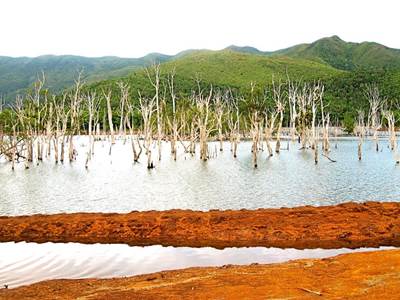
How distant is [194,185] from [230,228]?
18228mm

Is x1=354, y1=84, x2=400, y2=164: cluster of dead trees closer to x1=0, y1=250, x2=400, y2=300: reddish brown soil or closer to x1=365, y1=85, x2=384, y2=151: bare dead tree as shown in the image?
x1=365, y1=85, x2=384, y2=151: bare dead tree

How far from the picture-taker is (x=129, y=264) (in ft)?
51.6

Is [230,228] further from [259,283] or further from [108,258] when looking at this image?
[259,283]

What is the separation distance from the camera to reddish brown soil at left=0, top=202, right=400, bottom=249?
1841cm

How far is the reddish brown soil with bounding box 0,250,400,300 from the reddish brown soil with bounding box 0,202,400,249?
15.0ft

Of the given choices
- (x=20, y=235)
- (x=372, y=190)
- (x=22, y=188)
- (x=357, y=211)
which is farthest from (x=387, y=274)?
(x=22, y=188)

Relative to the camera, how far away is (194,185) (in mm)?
37469

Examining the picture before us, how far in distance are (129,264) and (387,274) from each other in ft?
25.3

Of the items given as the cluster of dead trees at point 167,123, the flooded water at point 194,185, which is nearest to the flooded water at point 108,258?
the flooded water at point 194,185

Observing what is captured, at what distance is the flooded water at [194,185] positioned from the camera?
2909 centimetres

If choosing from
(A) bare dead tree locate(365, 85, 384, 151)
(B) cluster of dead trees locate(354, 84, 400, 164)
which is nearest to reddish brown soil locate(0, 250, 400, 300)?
(B) cluster of dead trees locate(354, 84, 400, 164)

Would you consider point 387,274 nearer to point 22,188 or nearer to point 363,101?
point 22,188

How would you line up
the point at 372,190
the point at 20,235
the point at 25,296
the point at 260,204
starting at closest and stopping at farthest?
the point at 25,296 < the point at 20,235 < the point at 260,204 < the point at 372,190

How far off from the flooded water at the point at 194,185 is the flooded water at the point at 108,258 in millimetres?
Result: 9519
